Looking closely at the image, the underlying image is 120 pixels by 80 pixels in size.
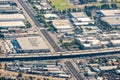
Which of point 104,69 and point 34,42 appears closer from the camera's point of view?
point 104,69

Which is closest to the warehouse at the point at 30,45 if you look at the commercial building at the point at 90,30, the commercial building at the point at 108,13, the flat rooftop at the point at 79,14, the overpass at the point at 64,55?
the overpass at the point at 64,55

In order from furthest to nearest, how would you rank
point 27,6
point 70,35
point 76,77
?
1. point 27,6
2. point 70,35
3. point 76,77

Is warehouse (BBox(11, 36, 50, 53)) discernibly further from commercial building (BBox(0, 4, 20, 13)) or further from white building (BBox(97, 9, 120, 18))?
white building (BBox(97, 9, 120, 18))

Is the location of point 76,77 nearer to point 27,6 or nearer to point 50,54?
point 50,54

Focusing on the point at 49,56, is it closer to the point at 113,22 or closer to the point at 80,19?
the point at 80,19

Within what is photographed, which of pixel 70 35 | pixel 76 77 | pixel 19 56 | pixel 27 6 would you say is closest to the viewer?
pixel 76 77

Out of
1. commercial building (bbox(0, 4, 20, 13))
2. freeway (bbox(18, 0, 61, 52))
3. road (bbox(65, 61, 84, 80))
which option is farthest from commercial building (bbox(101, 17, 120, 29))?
road (bbox(65, 61, 84, 80))

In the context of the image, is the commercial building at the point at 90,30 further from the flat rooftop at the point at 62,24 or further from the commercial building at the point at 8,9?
the commercial building at the point at 8,9

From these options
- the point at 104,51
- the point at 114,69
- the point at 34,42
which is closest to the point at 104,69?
the point at 114,69

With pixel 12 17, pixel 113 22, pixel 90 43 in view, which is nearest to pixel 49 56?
pixel 90 43
